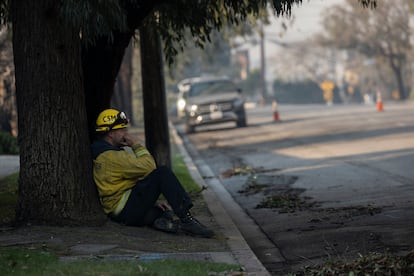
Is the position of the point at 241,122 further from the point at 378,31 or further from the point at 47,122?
the point at 378,31

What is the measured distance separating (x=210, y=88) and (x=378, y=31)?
38264 mm

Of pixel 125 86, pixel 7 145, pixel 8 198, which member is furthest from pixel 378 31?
pixel 8 198

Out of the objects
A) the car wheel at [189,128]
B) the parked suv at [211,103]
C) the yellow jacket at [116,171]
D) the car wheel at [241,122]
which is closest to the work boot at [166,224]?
the yellow jacket at [116,171]

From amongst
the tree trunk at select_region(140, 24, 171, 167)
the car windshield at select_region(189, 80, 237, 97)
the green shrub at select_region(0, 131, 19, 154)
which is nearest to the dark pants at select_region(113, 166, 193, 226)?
the tree trunk at select_region(140, 24, 171, 167)

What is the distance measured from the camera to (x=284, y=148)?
2619cm

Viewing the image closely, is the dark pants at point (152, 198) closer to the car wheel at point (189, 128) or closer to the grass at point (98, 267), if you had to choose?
the grass at point (98, 267)

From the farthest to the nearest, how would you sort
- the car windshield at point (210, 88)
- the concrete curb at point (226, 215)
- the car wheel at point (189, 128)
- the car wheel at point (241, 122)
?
1. the car wheel at point (241, 122)
2. the car windshield at point (210, 88)
3. the car wheel at point (189, 128)
4. the concrete curb at point (226, 215)

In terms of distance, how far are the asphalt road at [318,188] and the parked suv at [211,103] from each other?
5429 millimetres

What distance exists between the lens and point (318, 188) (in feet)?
50.8

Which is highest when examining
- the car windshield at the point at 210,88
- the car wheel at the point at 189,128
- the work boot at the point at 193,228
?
the car windshield at the point at 210,88

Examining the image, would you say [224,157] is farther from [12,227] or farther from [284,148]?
[12,227]

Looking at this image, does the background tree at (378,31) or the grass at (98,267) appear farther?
the background tree at (378,31)

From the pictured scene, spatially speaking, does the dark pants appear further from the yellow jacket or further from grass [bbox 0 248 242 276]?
grass [bbox 0 248 242 276]

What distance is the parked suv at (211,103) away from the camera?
1492 inches
